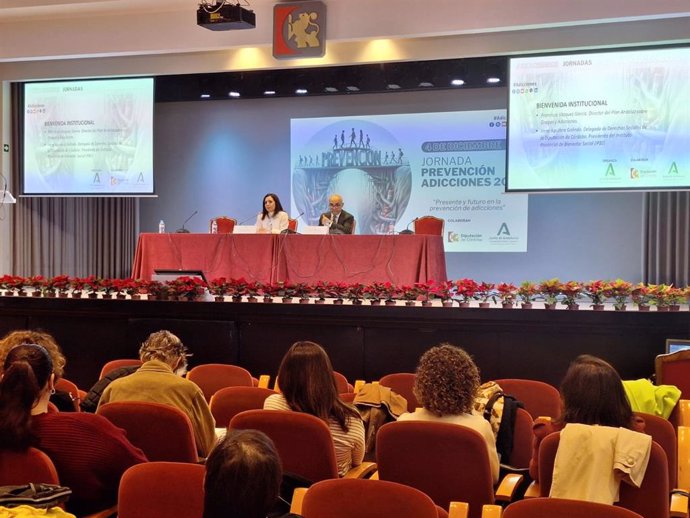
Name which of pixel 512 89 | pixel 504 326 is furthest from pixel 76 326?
pixel 512 89

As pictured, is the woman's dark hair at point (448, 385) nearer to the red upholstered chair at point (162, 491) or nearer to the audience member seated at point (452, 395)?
the audience member seated at point (452, 395)

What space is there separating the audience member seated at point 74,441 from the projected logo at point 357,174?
771cm

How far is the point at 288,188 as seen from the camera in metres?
10.8

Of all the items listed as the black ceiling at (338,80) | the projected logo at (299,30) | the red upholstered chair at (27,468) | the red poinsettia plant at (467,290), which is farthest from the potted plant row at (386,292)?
the black ceiling at (338,80)

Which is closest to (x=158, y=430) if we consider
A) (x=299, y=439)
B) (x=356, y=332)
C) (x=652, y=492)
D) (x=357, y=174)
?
(x=299, y=439)

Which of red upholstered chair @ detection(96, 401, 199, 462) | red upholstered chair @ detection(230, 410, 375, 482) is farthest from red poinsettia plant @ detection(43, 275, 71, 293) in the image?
red upholstered chair @ detection(230, 410, 375, 482)

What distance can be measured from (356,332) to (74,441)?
11.1 ft

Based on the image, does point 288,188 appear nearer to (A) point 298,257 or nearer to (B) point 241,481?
(A) point 298,257

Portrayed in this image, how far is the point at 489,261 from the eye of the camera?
1003 centimetres

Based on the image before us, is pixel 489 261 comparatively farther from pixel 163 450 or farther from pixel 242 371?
pixel 163 450

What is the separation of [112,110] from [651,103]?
6613 mm

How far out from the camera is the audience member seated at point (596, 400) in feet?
9.07

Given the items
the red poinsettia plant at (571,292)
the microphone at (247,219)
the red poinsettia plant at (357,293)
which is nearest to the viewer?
the red poinsettia plant at (571,292)

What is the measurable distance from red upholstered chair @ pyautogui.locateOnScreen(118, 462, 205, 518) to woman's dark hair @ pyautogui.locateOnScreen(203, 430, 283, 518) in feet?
1.60
